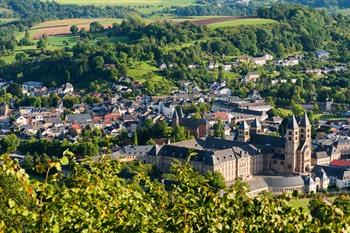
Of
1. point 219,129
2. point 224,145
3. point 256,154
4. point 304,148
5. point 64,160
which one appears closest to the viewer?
point 64,160

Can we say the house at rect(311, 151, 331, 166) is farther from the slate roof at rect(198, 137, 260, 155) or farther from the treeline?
the treeline

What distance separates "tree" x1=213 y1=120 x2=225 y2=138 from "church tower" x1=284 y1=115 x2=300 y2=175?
23.5 ft

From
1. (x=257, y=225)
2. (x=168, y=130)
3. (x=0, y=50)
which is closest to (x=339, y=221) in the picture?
(x=257, y=225)

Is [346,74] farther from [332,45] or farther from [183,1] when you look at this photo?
[183,1]

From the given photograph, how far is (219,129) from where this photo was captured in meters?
47.4

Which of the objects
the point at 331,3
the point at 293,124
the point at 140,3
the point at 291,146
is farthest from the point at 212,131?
the point at 331,3

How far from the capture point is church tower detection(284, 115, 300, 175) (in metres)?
39.7

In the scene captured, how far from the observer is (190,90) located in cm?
6631

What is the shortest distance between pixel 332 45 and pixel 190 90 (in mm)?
27829

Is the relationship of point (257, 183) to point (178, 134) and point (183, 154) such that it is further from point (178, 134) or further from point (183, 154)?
point (178, 134)

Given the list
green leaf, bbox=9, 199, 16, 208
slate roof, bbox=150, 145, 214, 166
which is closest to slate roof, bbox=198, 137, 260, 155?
slate roof, bbox=150, 145, 214, 166

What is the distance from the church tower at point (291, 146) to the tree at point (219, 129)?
717 centimetres

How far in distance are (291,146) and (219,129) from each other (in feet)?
27.0

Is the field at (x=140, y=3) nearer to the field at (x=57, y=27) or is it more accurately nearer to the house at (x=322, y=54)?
the field at (x=57, y=27)
